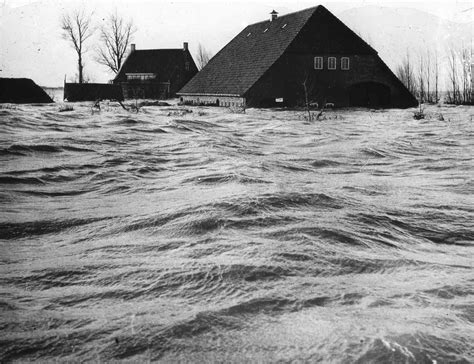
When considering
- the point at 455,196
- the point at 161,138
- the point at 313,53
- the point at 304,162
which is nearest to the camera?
the point at 455,196

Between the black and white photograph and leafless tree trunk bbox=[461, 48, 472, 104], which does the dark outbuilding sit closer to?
the black and white photograph

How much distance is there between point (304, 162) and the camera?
8.44m

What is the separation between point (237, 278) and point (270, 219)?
1.48m

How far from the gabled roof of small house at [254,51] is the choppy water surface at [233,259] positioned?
21.1 m

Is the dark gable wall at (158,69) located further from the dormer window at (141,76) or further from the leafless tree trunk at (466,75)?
the leafless tree trunk at (466,75)

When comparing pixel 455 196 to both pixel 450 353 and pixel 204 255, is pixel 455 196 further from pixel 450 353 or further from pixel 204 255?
pixel 450 353

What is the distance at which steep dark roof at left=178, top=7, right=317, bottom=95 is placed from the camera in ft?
94.8

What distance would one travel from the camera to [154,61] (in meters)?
52.7

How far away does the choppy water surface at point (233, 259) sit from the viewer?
2.38 metres

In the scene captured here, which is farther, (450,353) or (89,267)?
(89,267)

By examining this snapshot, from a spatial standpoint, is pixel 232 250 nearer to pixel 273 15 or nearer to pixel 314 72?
pixel 314 72

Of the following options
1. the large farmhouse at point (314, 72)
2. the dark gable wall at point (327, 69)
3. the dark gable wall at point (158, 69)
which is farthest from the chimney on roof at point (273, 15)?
the dark gable wall at point (158, 69)

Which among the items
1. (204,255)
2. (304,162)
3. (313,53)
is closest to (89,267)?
(204,255)

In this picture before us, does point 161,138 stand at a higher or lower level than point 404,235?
higher
